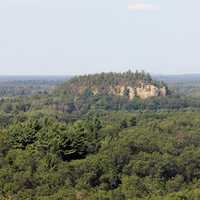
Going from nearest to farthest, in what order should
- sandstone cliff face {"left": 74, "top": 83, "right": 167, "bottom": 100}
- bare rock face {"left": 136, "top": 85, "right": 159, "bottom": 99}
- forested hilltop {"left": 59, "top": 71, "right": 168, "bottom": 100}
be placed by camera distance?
bare rock face {"left": 136, "top": 85, "right": 159, "bottom": 99}, sandstone cliff face {"left": 74, "top": 83, "right": 167, "bottom": 100}, forested hilltop {"left": 59, "top": 71, "right": 168, "bottom": 100}

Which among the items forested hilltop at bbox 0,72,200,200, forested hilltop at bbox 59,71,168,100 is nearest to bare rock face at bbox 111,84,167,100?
forested hilltop at bbox 59,71,168,100

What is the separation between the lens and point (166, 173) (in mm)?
49781

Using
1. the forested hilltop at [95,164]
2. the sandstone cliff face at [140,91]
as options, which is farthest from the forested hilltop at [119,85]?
the forested hilltop at [95,164]

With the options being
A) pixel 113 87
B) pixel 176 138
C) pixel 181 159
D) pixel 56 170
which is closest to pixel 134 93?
pixel 113 87

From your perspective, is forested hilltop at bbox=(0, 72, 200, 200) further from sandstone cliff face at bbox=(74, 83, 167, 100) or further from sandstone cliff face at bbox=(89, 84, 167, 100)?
sandstone cliff face at bbox=(74, 83, 167, 100)

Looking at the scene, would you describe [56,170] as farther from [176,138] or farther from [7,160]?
[176,138]

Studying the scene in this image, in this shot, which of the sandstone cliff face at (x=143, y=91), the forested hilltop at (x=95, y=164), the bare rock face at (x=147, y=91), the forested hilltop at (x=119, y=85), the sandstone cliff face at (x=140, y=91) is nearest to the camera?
the forested hilltop at (x=95, y=164)

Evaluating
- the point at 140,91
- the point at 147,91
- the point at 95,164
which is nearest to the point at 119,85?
the point at 140,91

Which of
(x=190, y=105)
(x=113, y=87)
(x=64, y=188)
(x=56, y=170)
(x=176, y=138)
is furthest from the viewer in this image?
(x=113, y=87)

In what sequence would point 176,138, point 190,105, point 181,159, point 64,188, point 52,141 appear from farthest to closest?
1. point 190,105
2. point 176,138
3. point 181,159
4. point 52,141
5. point 64,188

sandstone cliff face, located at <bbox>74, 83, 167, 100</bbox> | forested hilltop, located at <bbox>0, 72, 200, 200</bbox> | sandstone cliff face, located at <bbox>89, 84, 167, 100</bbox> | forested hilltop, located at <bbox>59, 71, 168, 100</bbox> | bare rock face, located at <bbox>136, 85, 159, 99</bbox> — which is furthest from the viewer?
forested hilltop, located at <bbox>59, 71, 168, 100</bbox>

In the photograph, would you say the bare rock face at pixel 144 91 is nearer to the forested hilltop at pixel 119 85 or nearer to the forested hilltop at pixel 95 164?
the forested hilltop at pixel 119 85

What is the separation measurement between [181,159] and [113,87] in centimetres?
9804

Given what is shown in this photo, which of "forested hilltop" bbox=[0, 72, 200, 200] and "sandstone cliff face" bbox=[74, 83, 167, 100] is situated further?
"sandstone cliff face" bbox=[74, 83, 167, 100]
